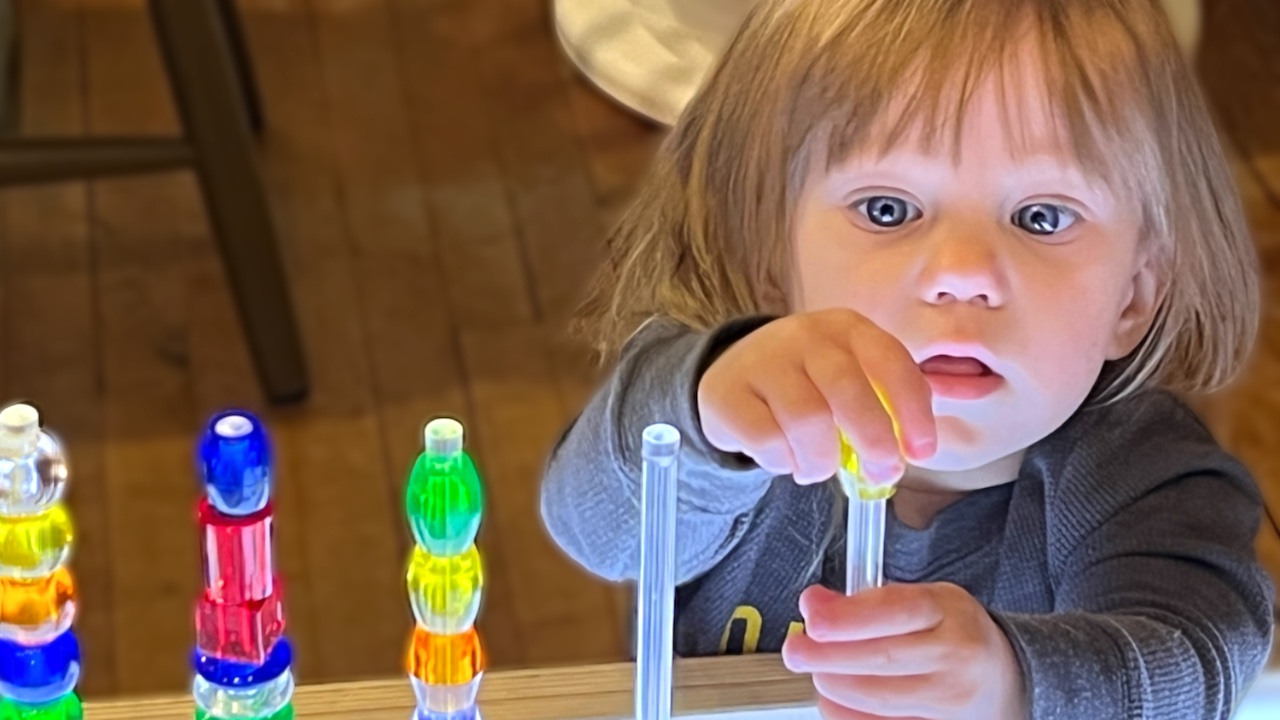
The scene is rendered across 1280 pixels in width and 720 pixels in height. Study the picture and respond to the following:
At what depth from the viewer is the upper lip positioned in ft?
1.82

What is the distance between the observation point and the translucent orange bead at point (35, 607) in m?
0.48

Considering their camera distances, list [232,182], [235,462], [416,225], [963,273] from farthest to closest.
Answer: [416,225] → [232,182] → [963,273] → [235,462]

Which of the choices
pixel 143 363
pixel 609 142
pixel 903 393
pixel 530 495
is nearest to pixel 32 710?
pixel 903 393

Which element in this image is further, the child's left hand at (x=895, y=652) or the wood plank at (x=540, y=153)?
the wood plank at (x=540, y=153)

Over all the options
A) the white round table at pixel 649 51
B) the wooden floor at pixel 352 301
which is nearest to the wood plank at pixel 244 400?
the wooden floor at pixel 352 301

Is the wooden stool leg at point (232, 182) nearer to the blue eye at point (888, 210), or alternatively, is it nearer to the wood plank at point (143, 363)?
the wood plank at point (143, 363)

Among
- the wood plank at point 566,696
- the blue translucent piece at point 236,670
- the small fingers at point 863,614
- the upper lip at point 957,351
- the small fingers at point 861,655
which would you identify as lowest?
the wood plank at point 566,696

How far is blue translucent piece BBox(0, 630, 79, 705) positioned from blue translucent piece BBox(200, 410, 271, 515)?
3.0 inches

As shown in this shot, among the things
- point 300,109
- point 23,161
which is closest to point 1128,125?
point 23,161

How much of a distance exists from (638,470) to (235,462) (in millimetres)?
210

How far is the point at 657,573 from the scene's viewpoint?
494mm

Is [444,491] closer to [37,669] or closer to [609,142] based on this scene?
[37,669]

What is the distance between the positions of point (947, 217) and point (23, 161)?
112 cm

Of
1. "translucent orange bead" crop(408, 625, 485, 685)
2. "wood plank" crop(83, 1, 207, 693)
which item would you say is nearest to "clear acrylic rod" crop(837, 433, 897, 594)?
"translucent orange bead" crop(408, 625, 485, 685)
